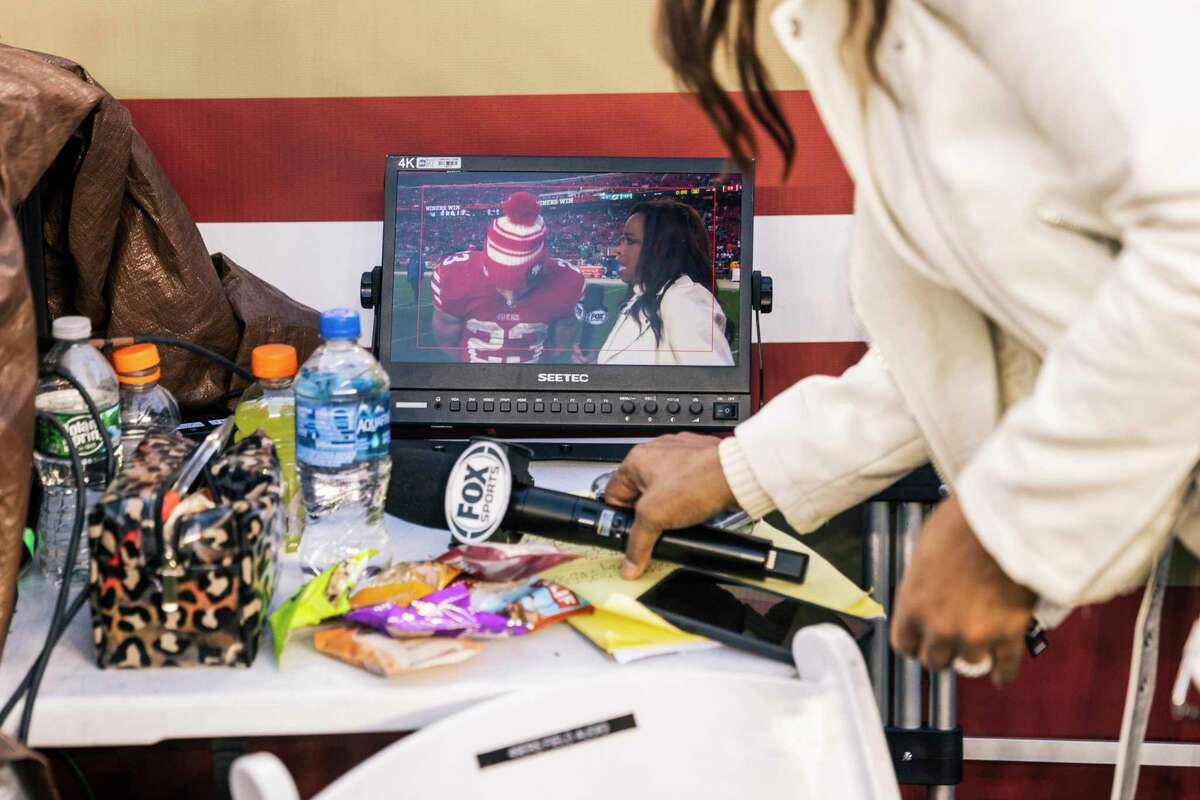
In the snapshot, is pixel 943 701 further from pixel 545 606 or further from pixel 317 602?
pixel 317 602

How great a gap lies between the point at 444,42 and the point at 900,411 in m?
0.88

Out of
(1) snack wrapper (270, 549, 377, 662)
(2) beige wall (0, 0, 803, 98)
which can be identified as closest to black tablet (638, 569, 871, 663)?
(1) snack wrapper (270, 549, 377, 662)

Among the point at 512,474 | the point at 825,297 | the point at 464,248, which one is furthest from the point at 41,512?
the point at 825,297

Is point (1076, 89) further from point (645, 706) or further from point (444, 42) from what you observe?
point (444, 42)

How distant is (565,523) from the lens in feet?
3.32

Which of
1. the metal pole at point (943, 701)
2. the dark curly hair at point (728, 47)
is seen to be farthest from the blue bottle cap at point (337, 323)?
the metal pole at point (943, 701)

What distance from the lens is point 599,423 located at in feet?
4.48

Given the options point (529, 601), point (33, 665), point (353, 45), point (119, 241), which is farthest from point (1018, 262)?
point (353, 45)

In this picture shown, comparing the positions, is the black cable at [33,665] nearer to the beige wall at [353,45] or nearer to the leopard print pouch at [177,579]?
the leopard print pouch at [177,579]

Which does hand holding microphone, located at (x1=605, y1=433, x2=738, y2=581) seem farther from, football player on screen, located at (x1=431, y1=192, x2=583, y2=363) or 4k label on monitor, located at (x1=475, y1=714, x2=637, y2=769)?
football player on screen, located at (x1=431, y1=192, x2=583, y2=363)

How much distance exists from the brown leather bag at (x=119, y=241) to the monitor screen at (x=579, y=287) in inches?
7.1

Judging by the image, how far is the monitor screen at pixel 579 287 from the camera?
1376 millimetres

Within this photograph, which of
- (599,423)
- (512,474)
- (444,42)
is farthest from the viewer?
(444,42)

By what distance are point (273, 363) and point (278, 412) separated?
13cm
